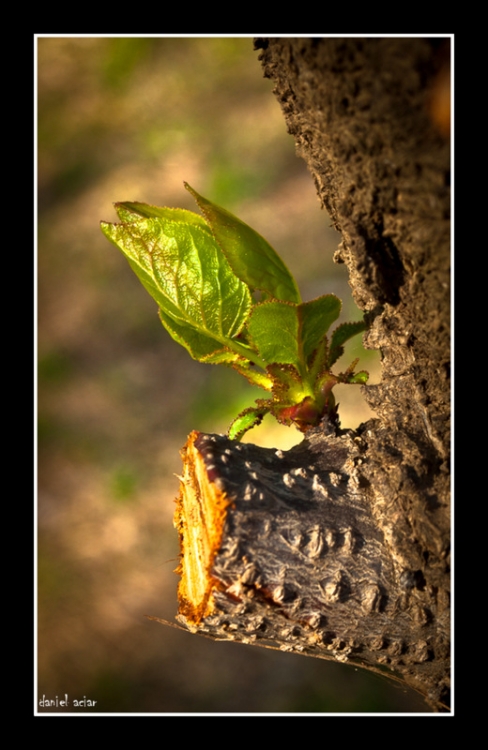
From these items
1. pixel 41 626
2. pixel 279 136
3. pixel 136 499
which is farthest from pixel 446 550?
pixel 279 136

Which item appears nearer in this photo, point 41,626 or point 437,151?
point 437,151

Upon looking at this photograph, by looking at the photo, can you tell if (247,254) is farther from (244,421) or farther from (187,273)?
(244,421)

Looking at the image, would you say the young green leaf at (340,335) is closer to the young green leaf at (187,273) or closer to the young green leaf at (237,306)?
the young green leaf at (237,306)

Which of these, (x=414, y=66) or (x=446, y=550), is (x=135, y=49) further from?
(x=446, y=550)

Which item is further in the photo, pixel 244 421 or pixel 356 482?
pixel 244 421

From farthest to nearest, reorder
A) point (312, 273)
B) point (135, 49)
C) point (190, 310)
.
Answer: point (312, 273) < point (135, 49) < point (190, 310)

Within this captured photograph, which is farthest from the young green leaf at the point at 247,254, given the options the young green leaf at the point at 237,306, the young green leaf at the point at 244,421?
the young green leaf at the point at 244,421

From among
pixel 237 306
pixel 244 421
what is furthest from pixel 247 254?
pixel 244 421

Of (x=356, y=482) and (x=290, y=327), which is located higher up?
(x=290, y=327)
